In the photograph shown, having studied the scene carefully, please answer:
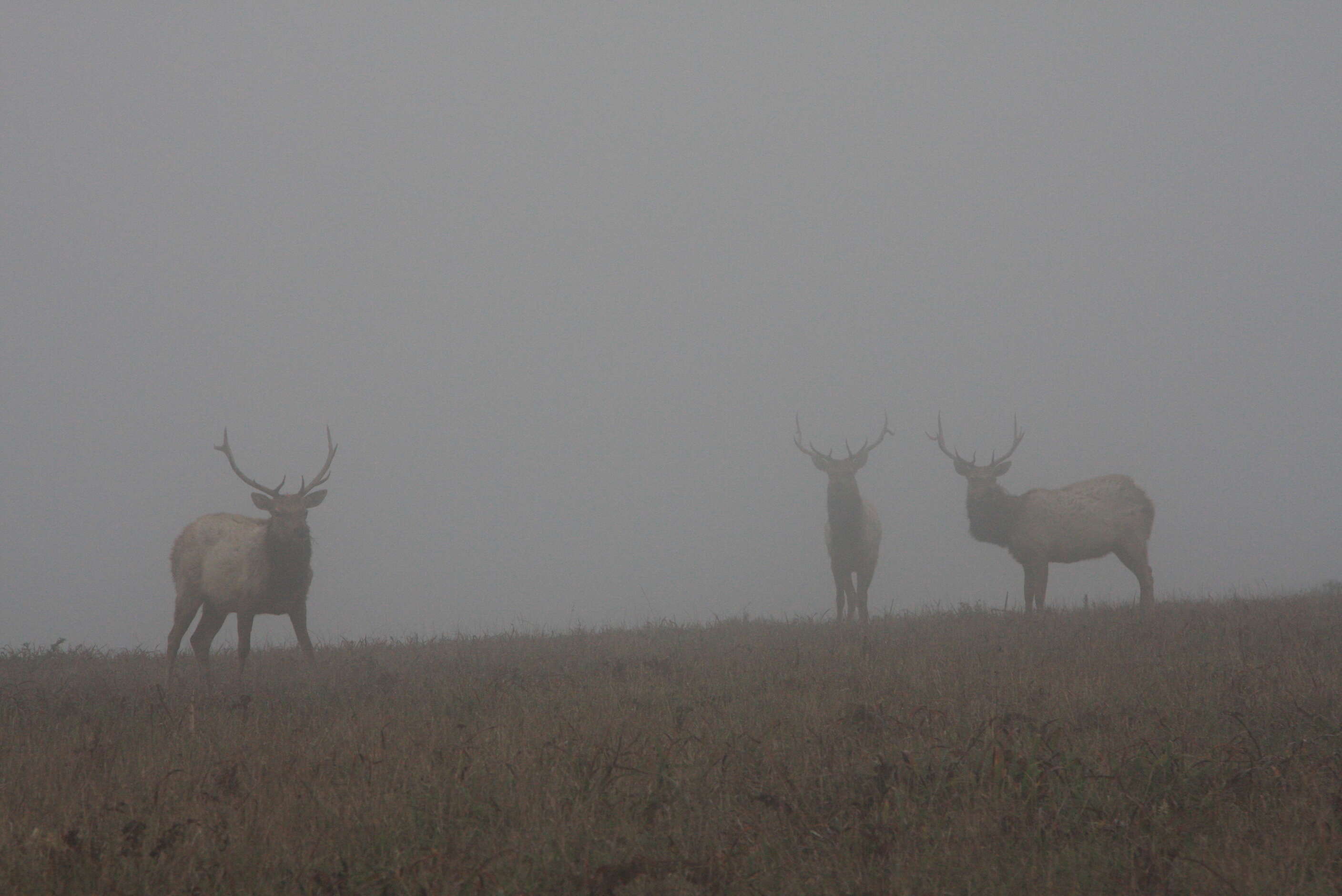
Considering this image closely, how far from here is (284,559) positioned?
9.70m

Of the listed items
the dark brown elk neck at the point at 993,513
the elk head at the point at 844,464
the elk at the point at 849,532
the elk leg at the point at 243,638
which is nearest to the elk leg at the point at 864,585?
the elk at the point at 849,532

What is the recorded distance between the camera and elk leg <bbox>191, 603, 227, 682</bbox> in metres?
9.52

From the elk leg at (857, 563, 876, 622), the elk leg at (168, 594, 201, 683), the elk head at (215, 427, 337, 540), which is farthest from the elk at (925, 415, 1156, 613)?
the elk leg at (168, 594, 201, 683)

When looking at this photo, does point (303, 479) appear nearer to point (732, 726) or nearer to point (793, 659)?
point (793, 659)

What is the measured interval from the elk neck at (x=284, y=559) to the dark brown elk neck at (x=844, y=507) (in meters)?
8.02

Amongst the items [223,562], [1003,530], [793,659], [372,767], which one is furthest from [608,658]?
[1003,530]

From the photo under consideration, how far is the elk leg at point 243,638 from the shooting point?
873 centimetres

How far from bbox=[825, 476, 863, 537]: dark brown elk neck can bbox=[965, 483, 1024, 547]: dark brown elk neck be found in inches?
69.5

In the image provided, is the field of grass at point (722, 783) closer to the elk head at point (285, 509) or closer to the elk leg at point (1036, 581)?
the elk head at point (285, 509)

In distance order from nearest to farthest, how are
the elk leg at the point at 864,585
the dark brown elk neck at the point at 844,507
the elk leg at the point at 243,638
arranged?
the elk leg at the point at 243,638 → the elk leg at the point at 864,585 → the dark brown elk neck at the point at 844,507

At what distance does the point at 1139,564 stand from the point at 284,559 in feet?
36.5

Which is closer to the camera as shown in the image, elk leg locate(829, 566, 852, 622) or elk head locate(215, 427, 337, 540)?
elk head locate(215, 427, 337, 540)

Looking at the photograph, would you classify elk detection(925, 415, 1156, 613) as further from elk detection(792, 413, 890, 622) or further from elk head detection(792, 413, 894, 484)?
elk head detection(792, 413, 894, 484)

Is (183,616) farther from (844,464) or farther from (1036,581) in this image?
(1036,581)
